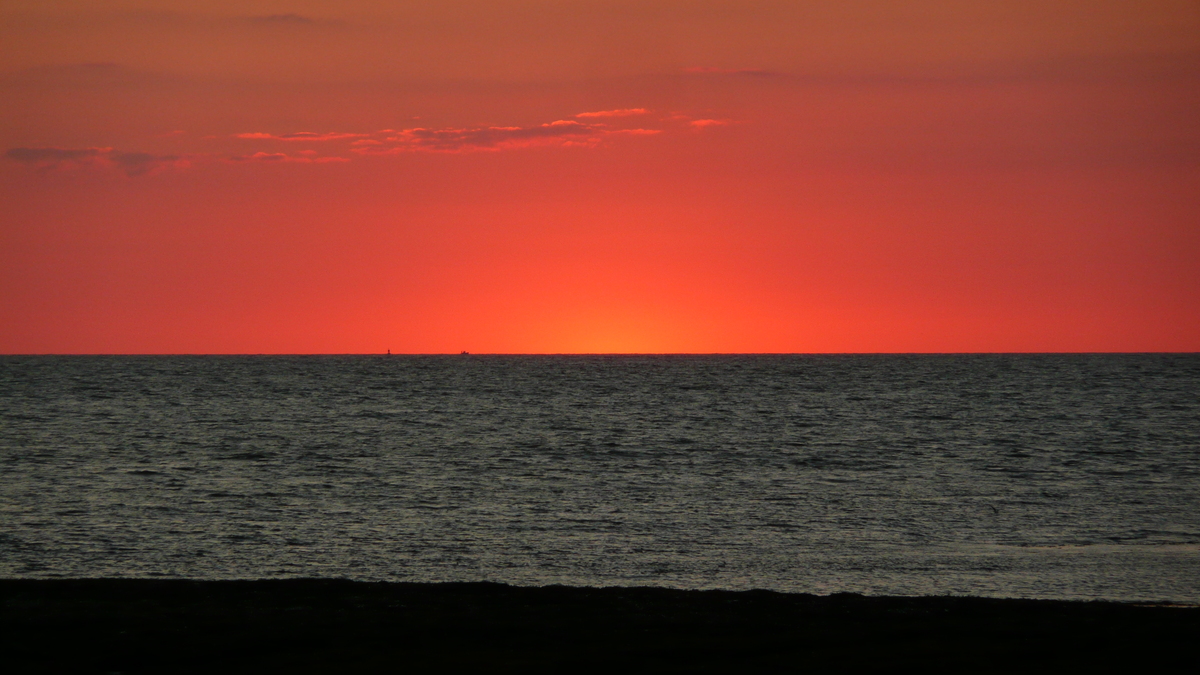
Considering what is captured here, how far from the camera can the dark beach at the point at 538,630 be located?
12836mm

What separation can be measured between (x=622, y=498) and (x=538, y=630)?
21538 millimetres

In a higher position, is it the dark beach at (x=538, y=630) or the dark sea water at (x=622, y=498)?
the dark sea water at (x=622, y=498)

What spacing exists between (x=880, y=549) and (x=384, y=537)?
1200 centimetres

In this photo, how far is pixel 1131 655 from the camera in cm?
1319

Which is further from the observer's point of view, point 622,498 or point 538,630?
point 622,498

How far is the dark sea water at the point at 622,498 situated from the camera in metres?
23.1

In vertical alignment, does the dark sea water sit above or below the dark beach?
above

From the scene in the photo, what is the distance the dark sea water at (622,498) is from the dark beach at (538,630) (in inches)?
190

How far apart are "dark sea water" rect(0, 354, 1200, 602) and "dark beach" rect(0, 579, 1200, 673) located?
15.8ft

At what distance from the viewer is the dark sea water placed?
75.9 feet

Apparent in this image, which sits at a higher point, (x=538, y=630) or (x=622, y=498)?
(x=622, y=498)

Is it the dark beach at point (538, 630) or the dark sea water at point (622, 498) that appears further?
the dark sea water at point (622, 498)

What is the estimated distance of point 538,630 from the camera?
14469mm

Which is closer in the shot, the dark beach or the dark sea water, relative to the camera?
the dark beach
